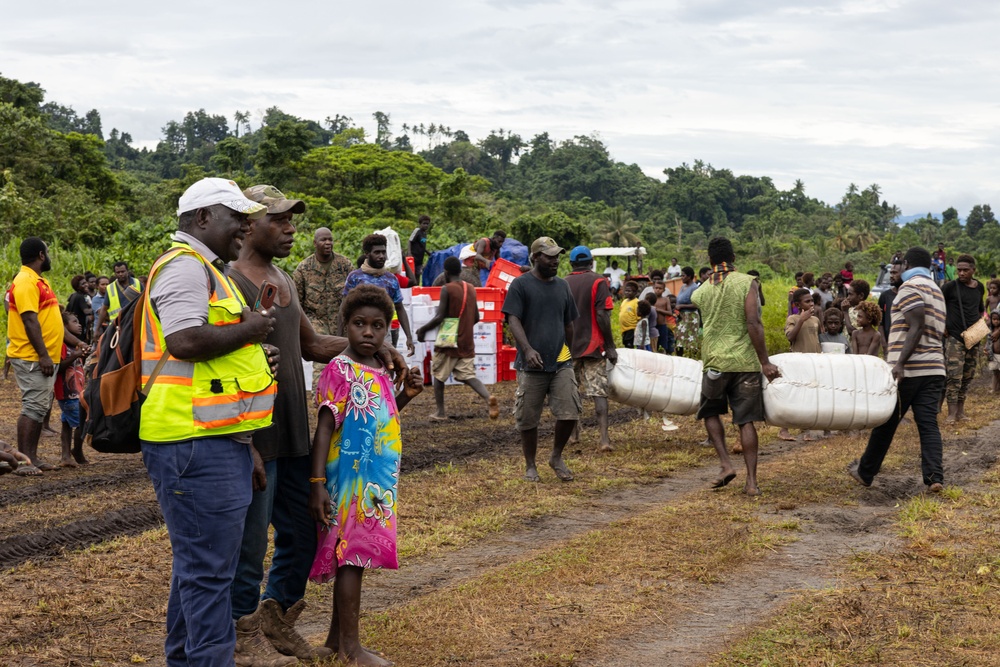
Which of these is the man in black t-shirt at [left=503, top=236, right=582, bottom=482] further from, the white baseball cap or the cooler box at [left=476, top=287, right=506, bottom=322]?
the cooler box at [left=476, top=287, right=506, bottom=322]

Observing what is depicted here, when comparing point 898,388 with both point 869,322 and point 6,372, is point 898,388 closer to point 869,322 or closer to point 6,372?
point 869,322

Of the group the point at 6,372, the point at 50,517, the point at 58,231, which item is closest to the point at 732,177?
the point at 58,231

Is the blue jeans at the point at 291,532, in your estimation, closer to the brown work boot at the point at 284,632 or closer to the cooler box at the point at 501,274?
the brown work boot at the point at 284,632

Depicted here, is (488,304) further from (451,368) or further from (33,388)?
(33,388)

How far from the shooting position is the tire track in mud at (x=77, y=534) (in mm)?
6301

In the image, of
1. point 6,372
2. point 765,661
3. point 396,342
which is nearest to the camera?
point 765,661

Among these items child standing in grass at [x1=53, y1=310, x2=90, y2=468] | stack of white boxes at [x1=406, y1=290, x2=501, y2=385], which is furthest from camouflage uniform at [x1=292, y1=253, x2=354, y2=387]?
stack of white boxes at [x1=406, y1=290, x2=501, y2=385]

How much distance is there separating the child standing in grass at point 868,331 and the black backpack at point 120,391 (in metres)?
8.12

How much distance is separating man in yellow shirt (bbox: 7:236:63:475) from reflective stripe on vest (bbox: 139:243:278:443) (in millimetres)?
5581

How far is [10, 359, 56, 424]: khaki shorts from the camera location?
28.8ft

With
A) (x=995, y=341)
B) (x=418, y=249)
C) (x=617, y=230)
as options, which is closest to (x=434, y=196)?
(x=617, y=230)

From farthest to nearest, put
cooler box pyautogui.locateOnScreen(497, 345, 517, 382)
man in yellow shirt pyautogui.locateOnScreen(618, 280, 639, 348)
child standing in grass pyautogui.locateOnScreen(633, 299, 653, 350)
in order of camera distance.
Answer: child standing in grass pyautogui.locateOnScreen(633, 299, 653, 350), cooler box pyautogui.locateOnScreen(497, 345, 517, 382), man in yellow shirt pyautogui.locateOnScreen(618, 280, 639, 348)

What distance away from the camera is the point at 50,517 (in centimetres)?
727

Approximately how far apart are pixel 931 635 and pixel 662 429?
6.35m
